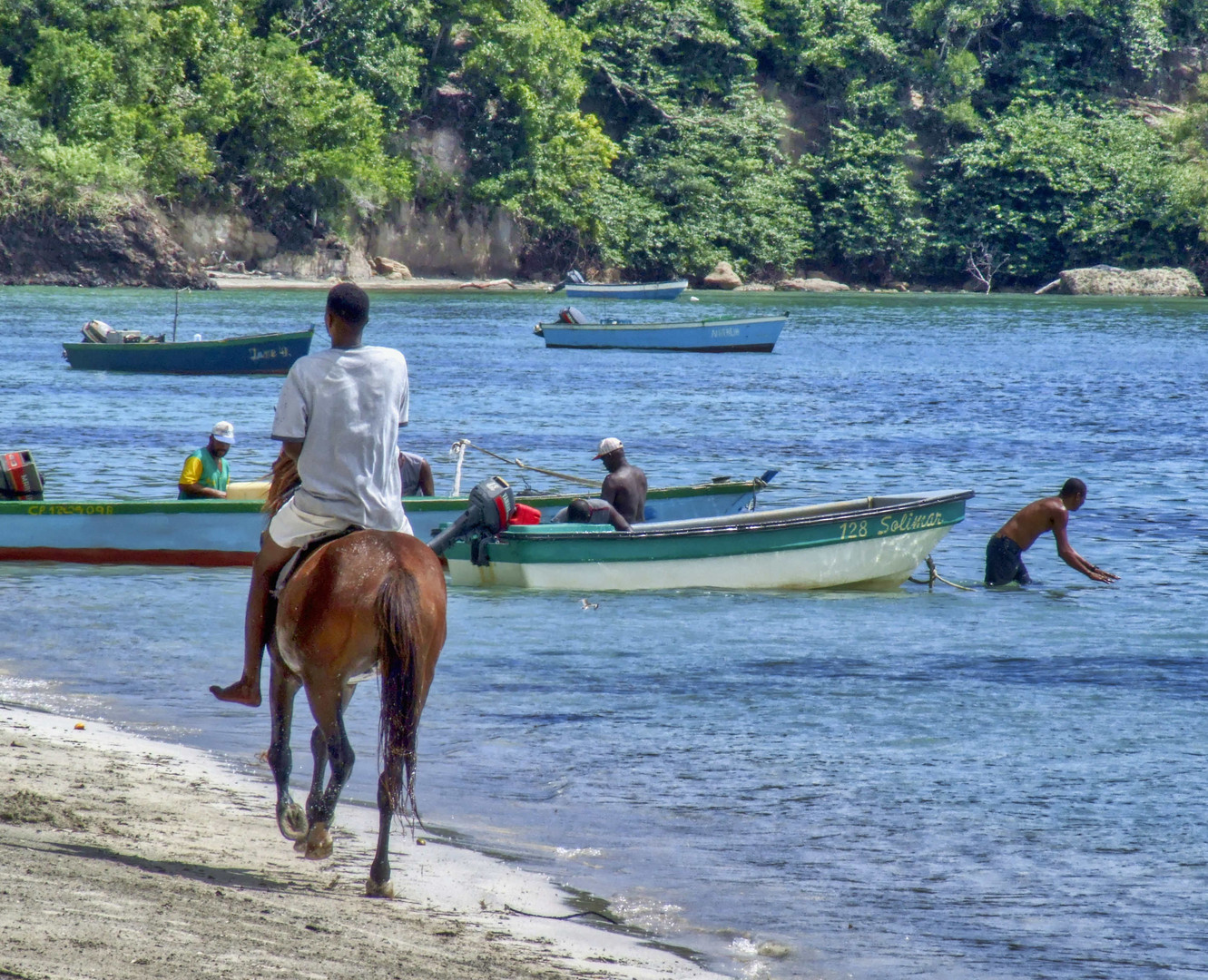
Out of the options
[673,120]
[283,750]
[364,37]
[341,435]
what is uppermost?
[364,37]

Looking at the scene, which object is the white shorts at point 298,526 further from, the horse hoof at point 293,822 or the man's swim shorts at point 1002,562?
the man's swim shorts at point 1002,562

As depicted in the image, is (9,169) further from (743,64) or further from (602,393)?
(602,393)

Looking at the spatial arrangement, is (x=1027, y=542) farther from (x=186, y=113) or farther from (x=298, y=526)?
(x=186, y=113)

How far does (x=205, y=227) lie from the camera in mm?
79750

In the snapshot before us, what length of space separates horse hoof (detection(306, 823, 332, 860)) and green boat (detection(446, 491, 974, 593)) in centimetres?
768

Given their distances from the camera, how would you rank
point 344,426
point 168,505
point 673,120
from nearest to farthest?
point 344,426 → point 168,505 → point 673,120

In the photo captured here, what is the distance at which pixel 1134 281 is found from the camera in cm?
8731

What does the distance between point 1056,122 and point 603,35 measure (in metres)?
26.5

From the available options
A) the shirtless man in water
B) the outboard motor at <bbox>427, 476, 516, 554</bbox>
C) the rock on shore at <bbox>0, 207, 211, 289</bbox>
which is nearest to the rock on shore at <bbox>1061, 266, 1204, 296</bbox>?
the rock on shore at <bbox>0, 207, 211, 289</bbox>

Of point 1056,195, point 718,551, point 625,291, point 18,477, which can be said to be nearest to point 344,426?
point 718,551

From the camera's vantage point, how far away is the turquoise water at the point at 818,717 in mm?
6785

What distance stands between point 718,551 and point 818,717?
4121mm

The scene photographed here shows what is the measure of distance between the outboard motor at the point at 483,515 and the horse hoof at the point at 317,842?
7.61 meters

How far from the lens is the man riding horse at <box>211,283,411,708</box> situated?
5.98 meters
